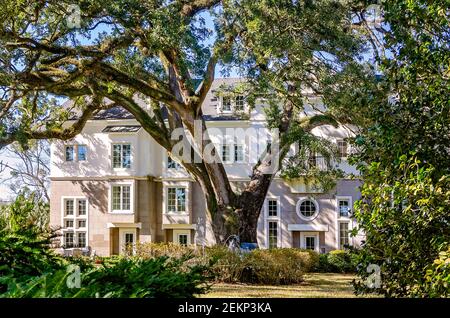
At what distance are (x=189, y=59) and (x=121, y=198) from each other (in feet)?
64.7

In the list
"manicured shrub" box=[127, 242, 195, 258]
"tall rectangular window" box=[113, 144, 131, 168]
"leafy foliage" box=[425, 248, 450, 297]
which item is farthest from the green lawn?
"tall rectangular window" box=[113, 144, 131, 168]

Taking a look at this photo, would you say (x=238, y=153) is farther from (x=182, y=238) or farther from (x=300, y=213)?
(x=182, y=238)

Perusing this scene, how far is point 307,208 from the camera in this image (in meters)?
31.8

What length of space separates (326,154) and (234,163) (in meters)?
13.1

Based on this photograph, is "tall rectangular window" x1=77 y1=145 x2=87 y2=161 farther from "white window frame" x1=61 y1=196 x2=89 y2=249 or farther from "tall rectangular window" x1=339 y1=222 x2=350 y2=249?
"tall rectangular window" x1=339 y1=222 x2=350 y2=249

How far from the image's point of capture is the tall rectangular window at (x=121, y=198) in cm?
3219

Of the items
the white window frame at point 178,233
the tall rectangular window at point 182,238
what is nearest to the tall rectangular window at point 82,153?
the white window frame at point 178,233

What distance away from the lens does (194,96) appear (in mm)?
17297

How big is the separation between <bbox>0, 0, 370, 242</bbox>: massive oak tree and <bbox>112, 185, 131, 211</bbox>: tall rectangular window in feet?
41.0

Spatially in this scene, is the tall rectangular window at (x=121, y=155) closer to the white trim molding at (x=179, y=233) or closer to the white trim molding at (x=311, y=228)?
the white trim molding at (x=179, y=233)

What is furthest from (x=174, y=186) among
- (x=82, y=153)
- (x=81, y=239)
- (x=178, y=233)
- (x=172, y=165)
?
(x=81, y=239)

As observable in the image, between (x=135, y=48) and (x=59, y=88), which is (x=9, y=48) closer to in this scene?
(x=59, y=88)

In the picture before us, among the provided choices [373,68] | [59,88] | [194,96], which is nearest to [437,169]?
[373,68]

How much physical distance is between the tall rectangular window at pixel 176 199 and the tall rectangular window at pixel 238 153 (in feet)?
11.2
